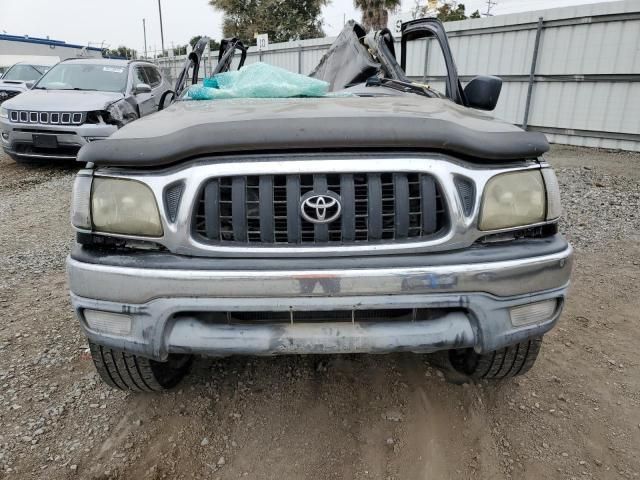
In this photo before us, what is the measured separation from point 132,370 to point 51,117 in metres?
6.19

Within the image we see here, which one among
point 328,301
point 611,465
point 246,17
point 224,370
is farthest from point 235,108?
point 246,17

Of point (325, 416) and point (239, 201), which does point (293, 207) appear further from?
point (325, 416)

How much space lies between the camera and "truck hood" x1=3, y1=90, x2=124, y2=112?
693cm

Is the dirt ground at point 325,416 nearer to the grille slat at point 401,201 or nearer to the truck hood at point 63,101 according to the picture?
the grille slat at point 401,201

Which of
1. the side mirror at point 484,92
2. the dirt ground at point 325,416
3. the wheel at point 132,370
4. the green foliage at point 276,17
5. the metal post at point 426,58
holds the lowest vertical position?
the dirt ground at point 325,416

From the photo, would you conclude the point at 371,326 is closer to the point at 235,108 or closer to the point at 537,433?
the point at 537,433

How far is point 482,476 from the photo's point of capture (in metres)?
1.87

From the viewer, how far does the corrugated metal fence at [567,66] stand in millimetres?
7828

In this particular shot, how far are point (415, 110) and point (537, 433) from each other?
1.51 meters

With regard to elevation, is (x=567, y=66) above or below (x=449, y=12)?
below

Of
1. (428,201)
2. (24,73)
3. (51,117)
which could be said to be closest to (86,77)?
(51,117)

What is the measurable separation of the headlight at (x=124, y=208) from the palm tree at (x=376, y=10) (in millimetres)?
16518

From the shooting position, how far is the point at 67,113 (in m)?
6.88

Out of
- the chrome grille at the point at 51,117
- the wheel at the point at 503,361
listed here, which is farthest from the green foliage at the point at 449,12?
the wheel at the point at 503,361
